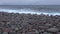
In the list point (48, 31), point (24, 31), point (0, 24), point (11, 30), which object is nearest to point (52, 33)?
point (48, 31)

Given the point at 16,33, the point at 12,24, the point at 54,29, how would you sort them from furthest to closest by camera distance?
1. the point at 12,24
2. the point at 54,29
3. the point at 16,33

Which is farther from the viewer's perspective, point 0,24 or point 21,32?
point 0,24

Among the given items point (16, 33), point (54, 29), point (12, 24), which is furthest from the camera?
point (12, 24)

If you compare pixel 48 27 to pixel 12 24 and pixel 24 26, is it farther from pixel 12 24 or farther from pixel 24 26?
pixel 12 24

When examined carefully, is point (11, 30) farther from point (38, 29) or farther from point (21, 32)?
point (38, 29)

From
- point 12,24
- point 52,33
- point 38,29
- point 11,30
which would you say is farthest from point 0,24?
point 52,33

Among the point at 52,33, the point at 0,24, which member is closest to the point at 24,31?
the point at 52,33

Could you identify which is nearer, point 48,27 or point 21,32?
point 21,32

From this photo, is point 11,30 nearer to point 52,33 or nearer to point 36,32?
point 36,32
